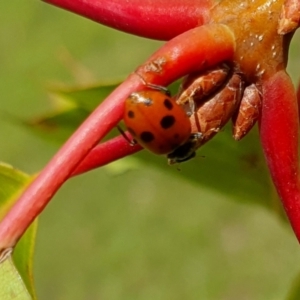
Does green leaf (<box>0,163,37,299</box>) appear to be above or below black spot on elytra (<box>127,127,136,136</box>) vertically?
below

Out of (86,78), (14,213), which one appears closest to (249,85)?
(14,213)

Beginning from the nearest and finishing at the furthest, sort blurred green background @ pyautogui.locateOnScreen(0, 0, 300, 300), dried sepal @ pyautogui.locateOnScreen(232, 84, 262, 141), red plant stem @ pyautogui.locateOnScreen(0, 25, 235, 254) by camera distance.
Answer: red plant stem @ pyautogui.locateOnScreen(0, 25, 235, 254)
dried sepal @ pyautogui.locateOnScreen(232, 84, 262, 141)
blurred green background @ pyautogui.locateOnScreen(0, 0, 300, 300)

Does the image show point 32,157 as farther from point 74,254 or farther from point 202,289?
point 202,289

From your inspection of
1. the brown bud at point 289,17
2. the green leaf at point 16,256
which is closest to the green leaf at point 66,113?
the green leaf at point 16,256

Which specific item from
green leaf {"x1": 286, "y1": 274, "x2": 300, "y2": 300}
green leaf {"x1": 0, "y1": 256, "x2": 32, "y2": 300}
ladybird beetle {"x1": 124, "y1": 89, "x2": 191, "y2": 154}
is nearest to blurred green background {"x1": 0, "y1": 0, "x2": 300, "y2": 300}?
green leaf {"x1": 286, "y1": 274, "x2": 300, "y2": 300}

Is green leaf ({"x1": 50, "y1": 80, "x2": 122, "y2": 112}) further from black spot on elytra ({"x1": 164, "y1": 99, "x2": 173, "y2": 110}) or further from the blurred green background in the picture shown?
the blurred green background

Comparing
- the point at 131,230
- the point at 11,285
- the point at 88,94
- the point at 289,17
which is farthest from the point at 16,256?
the point at 131,230
